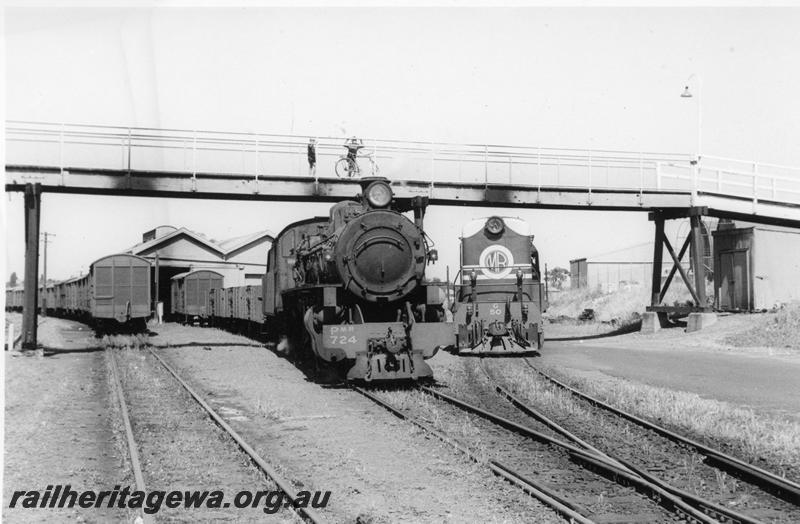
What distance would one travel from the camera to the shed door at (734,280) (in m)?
25.7

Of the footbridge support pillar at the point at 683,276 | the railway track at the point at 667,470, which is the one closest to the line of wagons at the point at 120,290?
the footbridge support pillar at the point at 683,276

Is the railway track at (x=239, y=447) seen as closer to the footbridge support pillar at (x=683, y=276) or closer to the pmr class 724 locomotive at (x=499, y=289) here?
the pmr class 724 locomotive at (x=499, y=289)

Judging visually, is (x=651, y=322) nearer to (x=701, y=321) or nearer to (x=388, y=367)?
(x=701, y=321)

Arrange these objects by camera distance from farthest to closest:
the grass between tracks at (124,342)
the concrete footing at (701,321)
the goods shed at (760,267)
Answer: the goods shed at (760,267) → the concrete footing at (701,321) → the grass between tracks at (124,342)

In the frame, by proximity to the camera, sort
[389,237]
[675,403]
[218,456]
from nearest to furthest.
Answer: [218,456], [675,403], [389,237]

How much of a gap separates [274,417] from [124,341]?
15986 millimetres

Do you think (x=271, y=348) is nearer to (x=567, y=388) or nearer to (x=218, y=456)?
(x=567, y=388)

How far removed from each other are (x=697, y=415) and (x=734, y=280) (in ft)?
58.6

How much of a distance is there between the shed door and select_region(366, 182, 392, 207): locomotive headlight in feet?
58.2

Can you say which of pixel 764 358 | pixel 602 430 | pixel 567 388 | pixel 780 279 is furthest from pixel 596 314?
pixel 602 430

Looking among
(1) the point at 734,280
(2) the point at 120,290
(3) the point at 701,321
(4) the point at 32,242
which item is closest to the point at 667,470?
(4) the point at 32,242

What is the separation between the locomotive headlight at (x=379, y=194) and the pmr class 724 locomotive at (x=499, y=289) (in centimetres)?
569

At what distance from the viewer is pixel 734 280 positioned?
2628 centimetres

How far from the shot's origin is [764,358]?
59.5 ft
